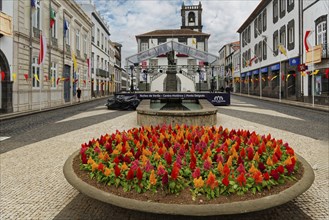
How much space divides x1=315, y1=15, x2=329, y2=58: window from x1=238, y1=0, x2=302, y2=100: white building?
320cm

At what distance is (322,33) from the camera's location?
76.1 feet

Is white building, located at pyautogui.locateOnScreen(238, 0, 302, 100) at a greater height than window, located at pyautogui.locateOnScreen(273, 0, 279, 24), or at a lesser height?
lesser

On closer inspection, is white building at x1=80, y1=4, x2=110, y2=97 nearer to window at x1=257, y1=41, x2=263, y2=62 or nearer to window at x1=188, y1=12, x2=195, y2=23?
window at x1=257, y1=41, x2=263, y2=62

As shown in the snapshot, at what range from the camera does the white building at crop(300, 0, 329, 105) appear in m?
22.2

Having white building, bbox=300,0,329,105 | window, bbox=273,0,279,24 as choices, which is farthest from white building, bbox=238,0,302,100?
white building, bbox=300,0,329,105

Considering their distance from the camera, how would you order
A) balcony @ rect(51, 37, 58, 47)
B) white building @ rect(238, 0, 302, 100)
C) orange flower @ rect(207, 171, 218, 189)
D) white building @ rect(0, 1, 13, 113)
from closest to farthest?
1. orange flower @ rect(207, 171, 218, 189)
2. white building @ rect(0, 1, 13, 113)
3. balcony @ rect(51, 37, 58, 47)
4. white building @ rect(238, 0, 302, 100)

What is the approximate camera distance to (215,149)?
4.43m

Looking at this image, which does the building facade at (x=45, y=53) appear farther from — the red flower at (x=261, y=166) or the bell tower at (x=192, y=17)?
the bell tower at (x=192, y=17)

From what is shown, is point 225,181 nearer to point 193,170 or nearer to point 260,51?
point 193,170

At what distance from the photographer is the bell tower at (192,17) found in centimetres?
7512

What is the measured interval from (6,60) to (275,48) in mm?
29366

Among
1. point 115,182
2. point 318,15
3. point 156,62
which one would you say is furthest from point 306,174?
point 156,62

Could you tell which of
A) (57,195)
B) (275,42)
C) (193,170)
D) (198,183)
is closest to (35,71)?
(57,195)

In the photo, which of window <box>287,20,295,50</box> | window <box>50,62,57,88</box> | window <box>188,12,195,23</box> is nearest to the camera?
window <box>50,62,57,88</box>
